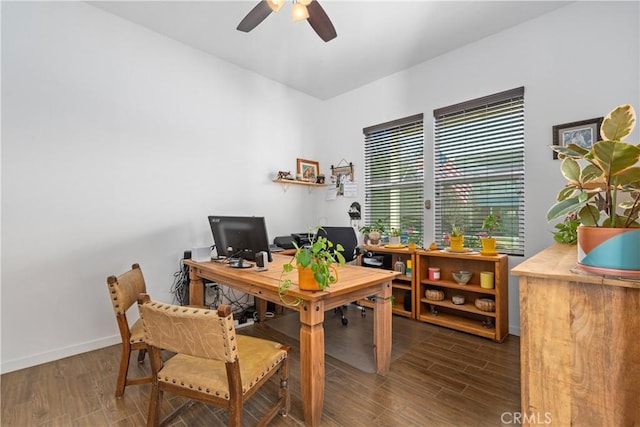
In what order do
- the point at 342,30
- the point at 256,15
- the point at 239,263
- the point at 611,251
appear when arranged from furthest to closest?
the point at 342,30
the point at 239,263
the point at 256,15
the point at 611,251

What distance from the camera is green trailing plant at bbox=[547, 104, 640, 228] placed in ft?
2.90

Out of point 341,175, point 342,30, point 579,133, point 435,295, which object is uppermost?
point 342,30

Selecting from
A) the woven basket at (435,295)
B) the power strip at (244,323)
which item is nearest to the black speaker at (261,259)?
the power strip at (244,323)

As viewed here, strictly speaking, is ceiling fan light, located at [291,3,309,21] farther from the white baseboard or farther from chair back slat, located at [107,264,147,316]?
the white baseboard

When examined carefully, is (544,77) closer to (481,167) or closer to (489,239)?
(481,167)

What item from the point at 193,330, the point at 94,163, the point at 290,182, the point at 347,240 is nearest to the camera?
the point at 193,330

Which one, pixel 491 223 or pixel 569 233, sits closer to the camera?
pixel 569 233

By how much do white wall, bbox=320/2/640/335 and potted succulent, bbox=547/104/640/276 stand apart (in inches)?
71.3

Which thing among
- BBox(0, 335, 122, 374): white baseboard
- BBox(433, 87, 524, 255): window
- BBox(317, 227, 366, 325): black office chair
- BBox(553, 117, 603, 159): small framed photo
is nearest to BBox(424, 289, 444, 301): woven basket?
BBox(433, 87, 524, 255): window

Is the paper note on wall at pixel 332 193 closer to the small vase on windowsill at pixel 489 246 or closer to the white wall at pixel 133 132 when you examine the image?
the white wall at pixel 133 132

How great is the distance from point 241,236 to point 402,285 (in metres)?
1.99

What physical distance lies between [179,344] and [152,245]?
196 centimetres

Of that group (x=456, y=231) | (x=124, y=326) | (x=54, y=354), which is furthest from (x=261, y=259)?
(x=456, y=231)

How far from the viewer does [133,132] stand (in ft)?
8.91
